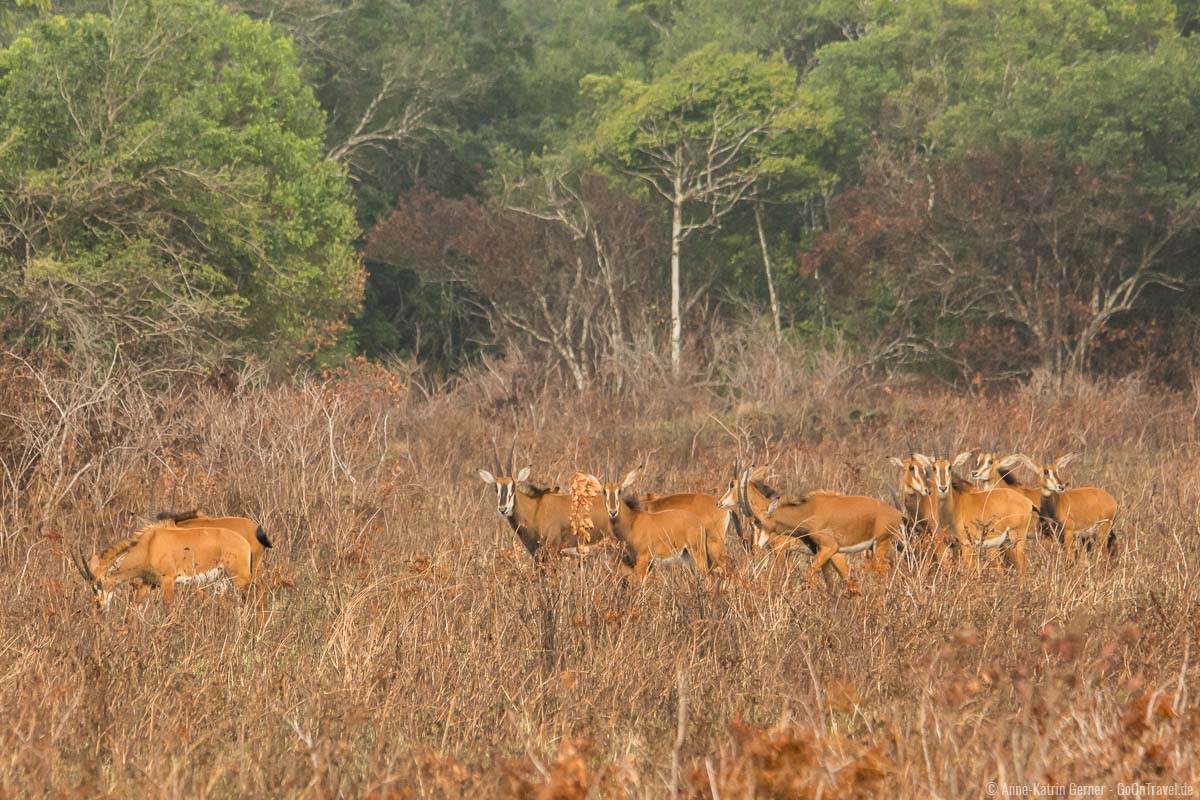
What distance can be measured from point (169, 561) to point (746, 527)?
3780mm

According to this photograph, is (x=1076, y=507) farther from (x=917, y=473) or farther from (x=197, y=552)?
(x=197, y=552)

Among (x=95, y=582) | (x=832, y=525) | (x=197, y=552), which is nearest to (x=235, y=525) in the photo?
(x=197, y=552)

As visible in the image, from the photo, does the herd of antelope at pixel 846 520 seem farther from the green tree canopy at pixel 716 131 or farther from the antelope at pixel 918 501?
the green tree canopy at pixel 716 131

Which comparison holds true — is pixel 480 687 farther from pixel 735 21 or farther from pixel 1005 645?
pixel 735 21

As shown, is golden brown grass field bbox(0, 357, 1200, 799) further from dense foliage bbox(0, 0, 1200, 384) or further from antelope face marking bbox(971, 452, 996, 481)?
dense foliage bbox(0, 0, 1200, 384)

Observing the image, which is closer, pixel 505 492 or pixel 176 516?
pixel 176 516

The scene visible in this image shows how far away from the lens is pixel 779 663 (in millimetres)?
6168

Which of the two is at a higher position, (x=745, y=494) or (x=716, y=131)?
(x=745, y=494)

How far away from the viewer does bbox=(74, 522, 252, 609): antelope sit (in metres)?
7.91

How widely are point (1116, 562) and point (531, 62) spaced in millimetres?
33311

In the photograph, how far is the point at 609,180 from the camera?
31.9 metres

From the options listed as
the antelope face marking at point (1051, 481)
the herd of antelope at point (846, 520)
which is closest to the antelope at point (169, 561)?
the herd of antelope at point (846, 520)

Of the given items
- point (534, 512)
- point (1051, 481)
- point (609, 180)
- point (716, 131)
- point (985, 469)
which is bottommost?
point (609, 180)

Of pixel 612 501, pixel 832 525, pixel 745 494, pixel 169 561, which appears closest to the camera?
pixel 169 561
